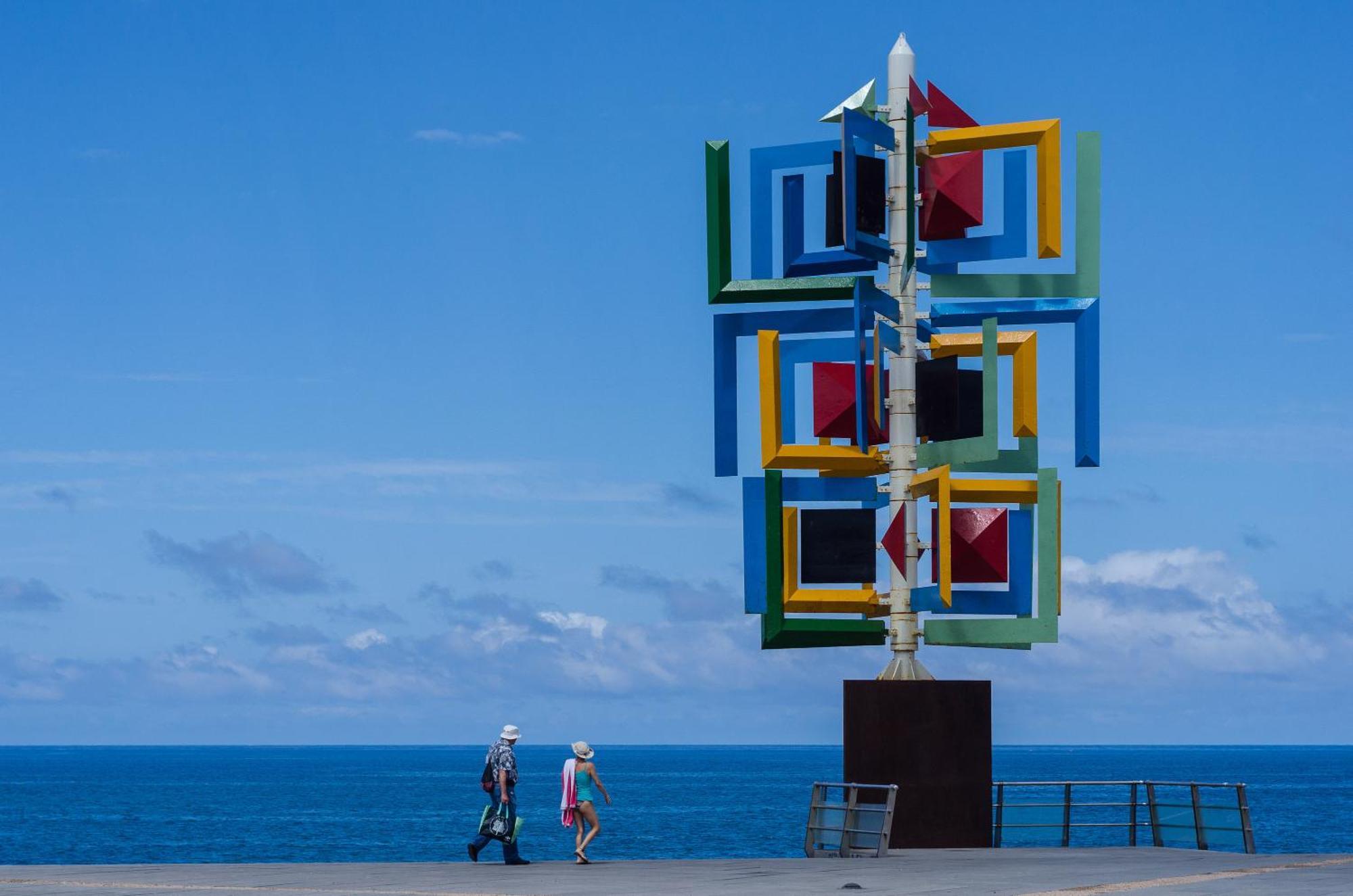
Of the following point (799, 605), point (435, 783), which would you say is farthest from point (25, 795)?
point (799, 605)

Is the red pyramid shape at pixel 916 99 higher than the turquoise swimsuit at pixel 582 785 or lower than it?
higher

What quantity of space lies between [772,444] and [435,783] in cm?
16940

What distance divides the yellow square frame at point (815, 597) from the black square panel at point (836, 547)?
0.12 m

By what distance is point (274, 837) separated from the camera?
3757 inches

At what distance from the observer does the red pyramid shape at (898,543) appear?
27844 millimetres

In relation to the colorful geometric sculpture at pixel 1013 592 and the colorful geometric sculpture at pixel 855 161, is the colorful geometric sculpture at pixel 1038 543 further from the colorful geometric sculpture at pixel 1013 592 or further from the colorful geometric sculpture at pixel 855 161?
the colorful geometric sculpture at pixel 855 161

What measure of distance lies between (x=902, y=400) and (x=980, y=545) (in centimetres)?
247

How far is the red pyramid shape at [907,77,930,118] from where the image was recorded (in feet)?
94.5

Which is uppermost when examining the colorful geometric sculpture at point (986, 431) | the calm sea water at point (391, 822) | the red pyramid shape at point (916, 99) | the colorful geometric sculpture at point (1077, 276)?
the red pyramid shape at point (916, 99)

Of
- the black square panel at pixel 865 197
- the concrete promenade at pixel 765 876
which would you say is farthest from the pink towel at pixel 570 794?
the black square panel at pixel 865 197

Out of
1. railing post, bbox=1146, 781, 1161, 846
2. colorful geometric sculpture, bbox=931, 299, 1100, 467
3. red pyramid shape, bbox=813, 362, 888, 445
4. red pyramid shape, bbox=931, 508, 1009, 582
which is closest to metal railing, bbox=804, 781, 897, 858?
red pyramid shape, bbox=931, 508, 1009, 582

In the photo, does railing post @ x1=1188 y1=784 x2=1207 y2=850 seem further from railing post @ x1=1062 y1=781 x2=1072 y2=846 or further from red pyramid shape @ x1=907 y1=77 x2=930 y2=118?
red pyramid shape @ x1=907 y1=77 x2=930 y2=118

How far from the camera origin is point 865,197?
27.7 metres

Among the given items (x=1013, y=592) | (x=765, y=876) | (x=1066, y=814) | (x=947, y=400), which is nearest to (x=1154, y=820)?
(x=1066, y=814)
